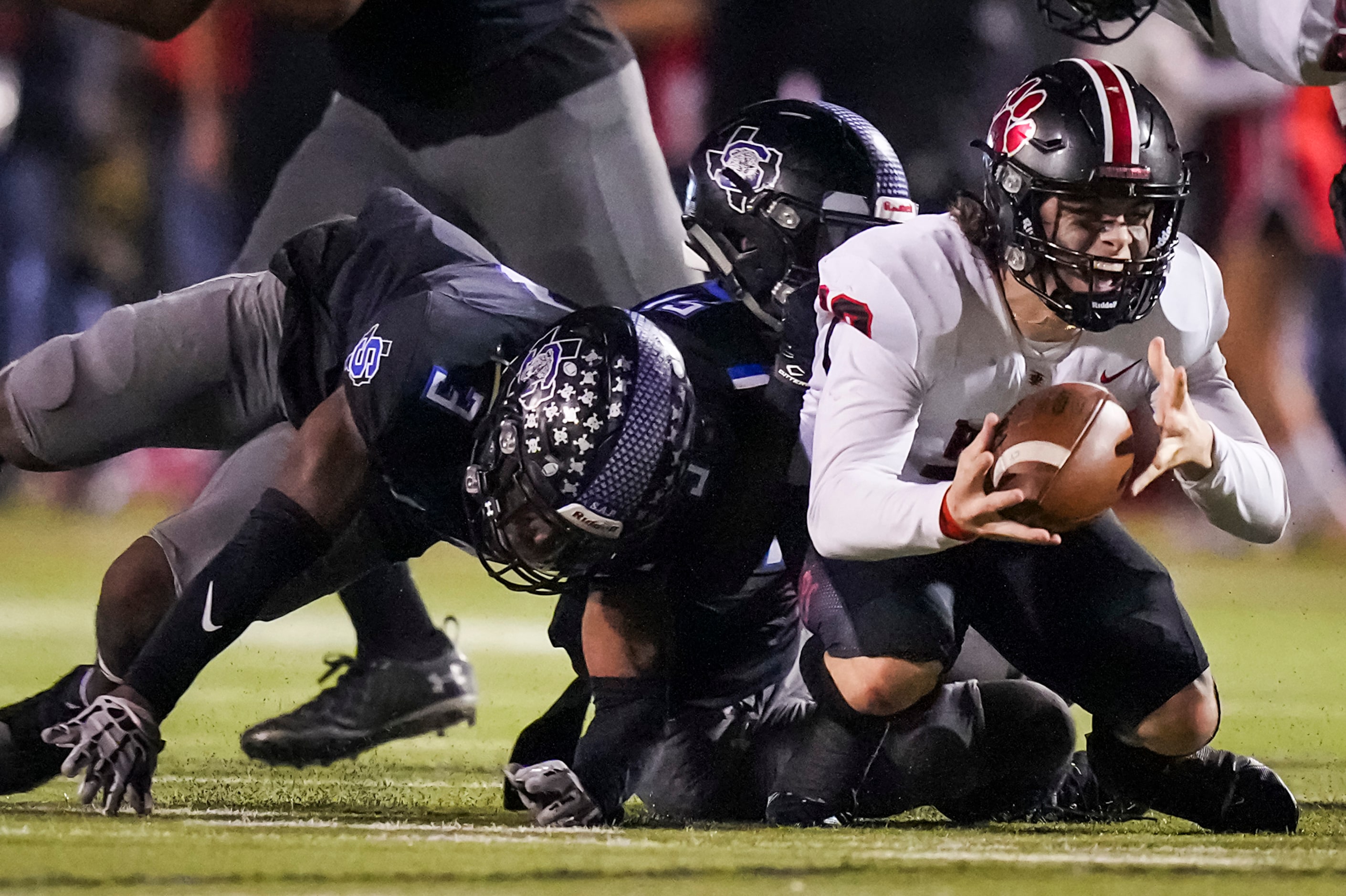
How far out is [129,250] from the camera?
12.1 ft

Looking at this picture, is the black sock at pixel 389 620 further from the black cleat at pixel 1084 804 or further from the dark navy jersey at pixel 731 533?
the black cleat at pixel 1084 804

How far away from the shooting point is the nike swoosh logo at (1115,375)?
2406 millimetres

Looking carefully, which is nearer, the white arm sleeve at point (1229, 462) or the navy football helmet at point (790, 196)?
the white arm sleeve at point (1229, 462)

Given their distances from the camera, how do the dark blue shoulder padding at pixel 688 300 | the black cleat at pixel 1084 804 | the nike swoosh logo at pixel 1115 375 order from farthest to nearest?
the dark blue shoulder padding at pixel 688 300
the black cleat at pixel 1084 804
the nike swoosh logo at pixel 1115 375

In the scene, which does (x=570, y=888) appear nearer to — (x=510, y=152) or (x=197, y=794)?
(x=197, y=794)

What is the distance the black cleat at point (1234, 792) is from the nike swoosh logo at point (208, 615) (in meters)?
1.30

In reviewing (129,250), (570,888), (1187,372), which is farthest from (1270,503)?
(129,250)

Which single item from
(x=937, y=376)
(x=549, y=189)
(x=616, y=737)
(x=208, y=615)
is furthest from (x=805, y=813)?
(x=549, y=189)

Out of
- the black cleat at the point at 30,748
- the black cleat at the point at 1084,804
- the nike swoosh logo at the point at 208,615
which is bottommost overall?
the black cleat at the point at 1084,804

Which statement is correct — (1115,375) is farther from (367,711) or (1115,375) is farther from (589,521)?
(367,711)

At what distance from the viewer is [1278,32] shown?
9.07ft

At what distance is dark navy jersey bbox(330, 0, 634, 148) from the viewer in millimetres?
3098

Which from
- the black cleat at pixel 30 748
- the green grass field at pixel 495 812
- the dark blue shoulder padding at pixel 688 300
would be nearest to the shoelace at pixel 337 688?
the green grass field at pixel 495 812

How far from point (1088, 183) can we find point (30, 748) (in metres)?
1.67
